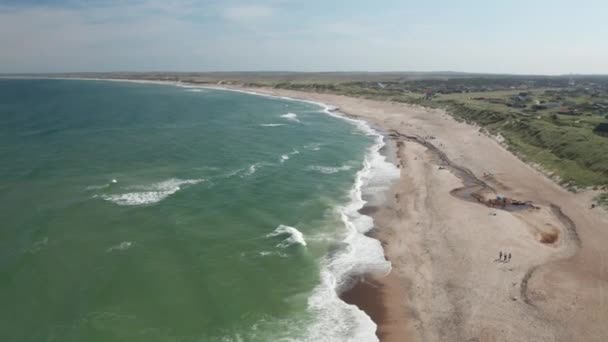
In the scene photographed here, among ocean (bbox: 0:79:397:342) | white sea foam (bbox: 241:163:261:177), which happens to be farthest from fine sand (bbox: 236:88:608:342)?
white sea foam (bbox: 241:163:261:177)

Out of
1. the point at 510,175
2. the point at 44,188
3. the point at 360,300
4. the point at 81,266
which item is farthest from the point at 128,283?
the point at 510,175

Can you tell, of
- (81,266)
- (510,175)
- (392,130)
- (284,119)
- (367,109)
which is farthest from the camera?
(367,109)

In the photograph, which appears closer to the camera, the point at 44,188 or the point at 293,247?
the point at 293,247

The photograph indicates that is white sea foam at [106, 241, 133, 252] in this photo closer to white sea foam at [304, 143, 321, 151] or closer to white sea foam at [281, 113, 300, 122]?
white sea foam at [304, 143, 321, 151]

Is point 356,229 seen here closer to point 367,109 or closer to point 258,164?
point 258,164

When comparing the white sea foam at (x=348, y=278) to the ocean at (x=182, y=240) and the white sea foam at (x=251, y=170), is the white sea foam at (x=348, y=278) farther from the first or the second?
the white sea foam at (x=251, y=170)
